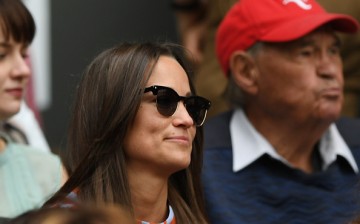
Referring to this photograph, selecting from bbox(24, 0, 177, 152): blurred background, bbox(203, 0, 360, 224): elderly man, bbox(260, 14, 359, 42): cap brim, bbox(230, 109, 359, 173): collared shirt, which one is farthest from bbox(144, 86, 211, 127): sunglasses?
bbox(24, 0, 177, 152): blurred background

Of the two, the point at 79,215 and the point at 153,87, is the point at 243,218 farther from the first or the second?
the point at 79,215

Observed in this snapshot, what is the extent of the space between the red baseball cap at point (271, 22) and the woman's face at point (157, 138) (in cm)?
113

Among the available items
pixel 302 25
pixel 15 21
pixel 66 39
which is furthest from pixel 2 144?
pixel 66 39

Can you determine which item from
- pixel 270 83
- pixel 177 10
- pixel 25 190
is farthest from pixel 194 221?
pixel 177 10

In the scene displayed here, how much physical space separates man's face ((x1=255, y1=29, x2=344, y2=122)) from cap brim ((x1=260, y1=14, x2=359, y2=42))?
52 millimetres

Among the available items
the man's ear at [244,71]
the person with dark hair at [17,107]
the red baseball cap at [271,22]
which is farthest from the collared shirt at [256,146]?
the person with dark hair at [17,107]

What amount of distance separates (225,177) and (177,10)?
1932 mm

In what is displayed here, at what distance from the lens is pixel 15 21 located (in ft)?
13.3

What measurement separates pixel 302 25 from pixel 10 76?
1.24 m

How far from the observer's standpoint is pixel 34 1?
20.0ft

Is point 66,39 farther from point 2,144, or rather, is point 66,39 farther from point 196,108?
point 196,108

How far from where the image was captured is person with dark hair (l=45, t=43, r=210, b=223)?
329 centimetres

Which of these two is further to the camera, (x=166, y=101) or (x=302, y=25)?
(x=302, y=25)

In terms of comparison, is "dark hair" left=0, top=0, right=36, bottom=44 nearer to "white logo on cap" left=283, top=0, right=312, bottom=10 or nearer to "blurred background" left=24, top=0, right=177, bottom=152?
"white logo on cap" left=283, top=0, right=312, bottom=10
